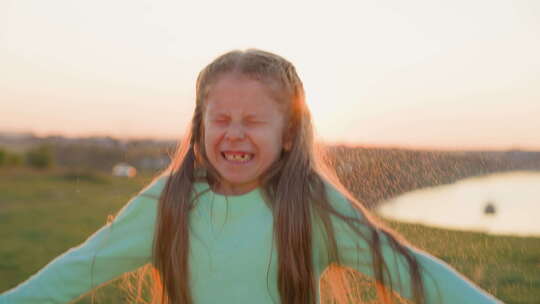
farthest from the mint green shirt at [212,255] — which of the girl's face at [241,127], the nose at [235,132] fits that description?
the nose at [235,132]

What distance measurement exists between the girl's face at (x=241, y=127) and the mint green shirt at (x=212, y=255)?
0.11 metres

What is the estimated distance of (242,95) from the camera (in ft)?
5.90

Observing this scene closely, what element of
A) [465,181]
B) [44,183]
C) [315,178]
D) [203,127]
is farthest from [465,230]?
[44,183]

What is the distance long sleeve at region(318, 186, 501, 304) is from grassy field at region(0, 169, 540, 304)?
1.05 meters

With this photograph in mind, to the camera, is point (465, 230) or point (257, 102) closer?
point (257, 102)

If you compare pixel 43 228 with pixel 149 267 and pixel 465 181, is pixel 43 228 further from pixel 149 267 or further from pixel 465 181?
pixel 465 181

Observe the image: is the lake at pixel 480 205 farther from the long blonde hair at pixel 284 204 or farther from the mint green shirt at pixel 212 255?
the mint green shirt at pixel 212 255

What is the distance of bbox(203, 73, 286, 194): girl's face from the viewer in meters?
1.80

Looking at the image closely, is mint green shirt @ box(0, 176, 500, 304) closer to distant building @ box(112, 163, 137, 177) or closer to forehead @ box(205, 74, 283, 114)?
forehead @ box(205, 74, 283, 114)

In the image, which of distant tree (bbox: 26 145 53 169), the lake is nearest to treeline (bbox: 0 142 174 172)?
distant tree (bbox: 26 145 53 169)

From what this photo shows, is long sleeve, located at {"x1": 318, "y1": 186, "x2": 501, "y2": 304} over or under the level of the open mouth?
under

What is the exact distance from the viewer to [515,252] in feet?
10.9

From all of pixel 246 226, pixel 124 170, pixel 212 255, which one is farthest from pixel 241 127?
pixel 124 170

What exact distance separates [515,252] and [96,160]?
14.0 metres
